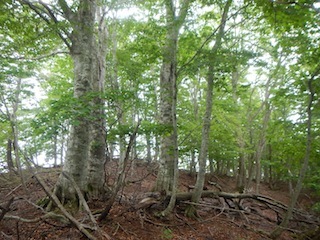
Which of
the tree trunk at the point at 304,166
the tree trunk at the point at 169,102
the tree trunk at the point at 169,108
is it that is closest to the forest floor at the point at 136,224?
the tree trunk at the point at 304,166

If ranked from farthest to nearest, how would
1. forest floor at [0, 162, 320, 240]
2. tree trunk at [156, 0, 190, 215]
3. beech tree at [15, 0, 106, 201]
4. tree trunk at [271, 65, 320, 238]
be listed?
tree trunk at [271, 65, 320, 238]
tree trunk at [156, 0, 190, 215]
beech tree at [15, 0, 106, 201]
forest floor at [0, 162, 320, 240]

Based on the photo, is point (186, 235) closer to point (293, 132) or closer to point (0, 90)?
point (293, 132)

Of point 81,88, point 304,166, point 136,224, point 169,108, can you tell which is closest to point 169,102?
point 169,108

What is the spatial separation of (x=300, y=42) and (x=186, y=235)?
6.40m

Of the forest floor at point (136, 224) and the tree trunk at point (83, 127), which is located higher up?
the tree trunk at point (83, 127)

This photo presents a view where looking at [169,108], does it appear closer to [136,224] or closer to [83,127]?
[83,127]

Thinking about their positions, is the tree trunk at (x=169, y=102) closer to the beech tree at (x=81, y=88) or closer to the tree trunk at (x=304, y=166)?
the beech tree at (x=81, y=88)

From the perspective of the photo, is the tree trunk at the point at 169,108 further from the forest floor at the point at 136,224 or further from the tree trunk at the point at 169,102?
the forest floor at the point at 136,224

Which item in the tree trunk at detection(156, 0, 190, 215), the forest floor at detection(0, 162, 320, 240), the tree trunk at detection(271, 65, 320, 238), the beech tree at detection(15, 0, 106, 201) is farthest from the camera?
the tree trunk at detection(271, 65, 320, 238)

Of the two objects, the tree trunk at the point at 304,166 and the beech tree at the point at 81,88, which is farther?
the tree trunk at the point at 304,166

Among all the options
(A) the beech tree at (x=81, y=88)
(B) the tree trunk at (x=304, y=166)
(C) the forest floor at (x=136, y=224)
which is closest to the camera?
(C) the forest floor at (x=136, y=224)

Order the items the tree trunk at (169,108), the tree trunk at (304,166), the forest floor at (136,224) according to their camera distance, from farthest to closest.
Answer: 1. the tree trunk at (304,166)
2. the tree trunk at (169,108)
3. the forest floor at (136,224)

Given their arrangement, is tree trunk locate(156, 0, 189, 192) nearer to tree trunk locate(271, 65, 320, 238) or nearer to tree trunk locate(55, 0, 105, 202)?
tree trunk locate(55, 0, 105, 202)

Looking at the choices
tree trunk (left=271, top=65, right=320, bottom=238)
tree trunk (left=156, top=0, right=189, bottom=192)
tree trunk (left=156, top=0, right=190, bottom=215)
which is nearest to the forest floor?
tree trunk (left=271, top=65, right=320, bottom=238)
